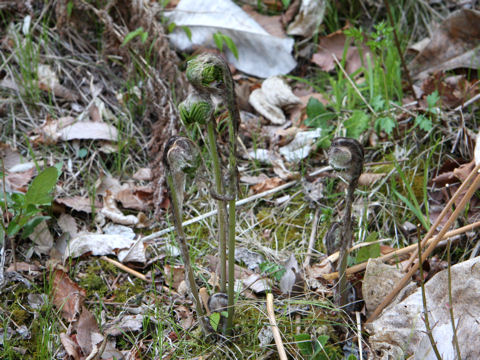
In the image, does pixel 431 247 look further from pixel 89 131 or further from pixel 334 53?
pixel 334 53

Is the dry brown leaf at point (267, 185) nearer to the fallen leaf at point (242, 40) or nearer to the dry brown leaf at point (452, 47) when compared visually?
the fallen leaf at point (242, 40)

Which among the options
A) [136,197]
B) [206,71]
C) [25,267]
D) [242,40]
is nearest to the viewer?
[206,71]

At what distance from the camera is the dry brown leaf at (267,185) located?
2.80m

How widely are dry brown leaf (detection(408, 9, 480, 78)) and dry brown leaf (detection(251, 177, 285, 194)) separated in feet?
4.24

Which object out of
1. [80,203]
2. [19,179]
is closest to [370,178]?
[80,203]

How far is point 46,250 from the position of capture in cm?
242

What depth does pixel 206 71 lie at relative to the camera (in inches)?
56.9

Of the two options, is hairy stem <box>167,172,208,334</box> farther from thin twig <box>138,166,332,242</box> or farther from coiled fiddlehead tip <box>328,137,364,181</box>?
thin twig <box>138,166,332,242</box>

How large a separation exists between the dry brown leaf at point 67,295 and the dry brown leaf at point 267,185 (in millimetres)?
1075

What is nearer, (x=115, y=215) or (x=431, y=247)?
(x=431, y=247)

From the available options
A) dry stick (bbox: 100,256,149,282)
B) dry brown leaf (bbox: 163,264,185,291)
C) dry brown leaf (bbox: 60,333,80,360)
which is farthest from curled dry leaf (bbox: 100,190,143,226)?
dry brown leaf (bbox: 60,333,80,360)

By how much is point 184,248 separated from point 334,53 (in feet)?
7.91

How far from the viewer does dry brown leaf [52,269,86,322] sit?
2.13 metres

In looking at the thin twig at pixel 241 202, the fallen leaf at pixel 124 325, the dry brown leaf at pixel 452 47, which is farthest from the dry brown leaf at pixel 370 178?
the fallen leaf at pixel 124 325
